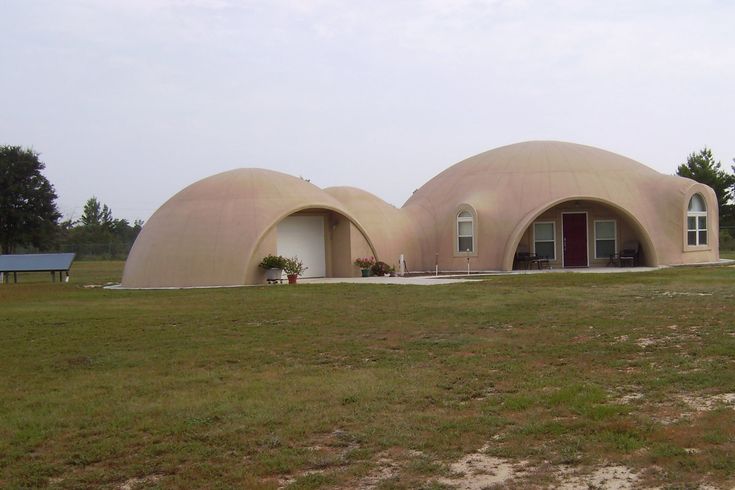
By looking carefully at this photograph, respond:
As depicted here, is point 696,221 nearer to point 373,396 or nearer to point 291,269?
point 291,269

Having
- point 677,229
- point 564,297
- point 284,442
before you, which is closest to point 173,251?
point 564,297

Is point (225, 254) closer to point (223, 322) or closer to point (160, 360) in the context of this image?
point (223, 322)

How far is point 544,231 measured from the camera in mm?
29188

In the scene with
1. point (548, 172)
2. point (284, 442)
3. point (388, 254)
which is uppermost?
point (548, 172)

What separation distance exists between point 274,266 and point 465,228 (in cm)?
743

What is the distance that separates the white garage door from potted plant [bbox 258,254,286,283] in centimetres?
185

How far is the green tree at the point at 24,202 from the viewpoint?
46219 mm

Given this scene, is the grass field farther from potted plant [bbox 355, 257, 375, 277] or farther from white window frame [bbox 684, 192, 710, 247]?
white window frame [bbox 684, 192, 710, 247]

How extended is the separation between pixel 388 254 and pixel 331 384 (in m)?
20.0

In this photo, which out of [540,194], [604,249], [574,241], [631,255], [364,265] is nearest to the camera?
[364,265]

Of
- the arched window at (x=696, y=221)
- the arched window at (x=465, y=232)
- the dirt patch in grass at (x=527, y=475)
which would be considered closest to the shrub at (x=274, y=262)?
the arched window at (x=465, y=232)

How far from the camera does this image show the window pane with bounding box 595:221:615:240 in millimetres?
29172

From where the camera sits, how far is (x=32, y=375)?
959 cm

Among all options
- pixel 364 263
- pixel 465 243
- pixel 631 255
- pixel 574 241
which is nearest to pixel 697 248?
pixel 631 255
